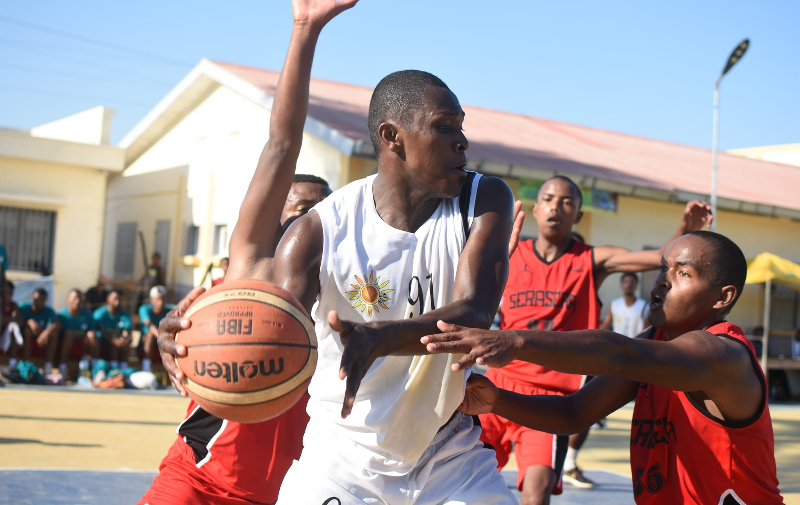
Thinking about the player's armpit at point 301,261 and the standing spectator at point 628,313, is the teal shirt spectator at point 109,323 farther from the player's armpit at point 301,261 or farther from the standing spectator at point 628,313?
the player's armpit at point 301,261

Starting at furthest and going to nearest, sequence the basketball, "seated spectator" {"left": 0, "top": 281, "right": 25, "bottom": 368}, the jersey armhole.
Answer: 1. "seated spectator" {"left": 0, "top": 281, "right": 25, "bottom": 368}
2. the jersey armhole
3. the basketball

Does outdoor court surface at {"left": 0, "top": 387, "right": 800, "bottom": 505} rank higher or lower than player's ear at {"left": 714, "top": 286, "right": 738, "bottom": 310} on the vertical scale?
lower

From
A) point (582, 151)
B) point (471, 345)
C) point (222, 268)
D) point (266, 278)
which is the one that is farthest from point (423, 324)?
point (582, 151)

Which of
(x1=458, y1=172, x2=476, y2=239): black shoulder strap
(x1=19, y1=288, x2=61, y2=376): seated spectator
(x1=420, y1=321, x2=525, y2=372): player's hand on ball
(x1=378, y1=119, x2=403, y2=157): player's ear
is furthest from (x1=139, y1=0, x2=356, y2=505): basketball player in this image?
(x1=19, y1=288, x2=61, y2=376): seated spectator

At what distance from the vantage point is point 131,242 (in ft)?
73.9

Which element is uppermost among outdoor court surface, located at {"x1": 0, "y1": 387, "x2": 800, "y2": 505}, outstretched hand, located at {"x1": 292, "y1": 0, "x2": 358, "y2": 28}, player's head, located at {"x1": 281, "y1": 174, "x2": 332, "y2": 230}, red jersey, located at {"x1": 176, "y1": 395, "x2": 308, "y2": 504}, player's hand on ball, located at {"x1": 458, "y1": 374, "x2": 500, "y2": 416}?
outstretched hand, located at {"x1": 292, "y1": 0, "x2": 358, "y2": 28}

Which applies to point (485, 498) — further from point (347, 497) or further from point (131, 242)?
point (131, 242)

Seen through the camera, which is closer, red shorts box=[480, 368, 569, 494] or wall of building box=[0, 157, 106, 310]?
red shorts box=[480, 368, 569, 494]

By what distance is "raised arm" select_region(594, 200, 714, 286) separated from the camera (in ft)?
15.6

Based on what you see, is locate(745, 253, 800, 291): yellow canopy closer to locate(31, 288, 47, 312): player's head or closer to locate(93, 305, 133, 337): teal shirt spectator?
locate(93, 305, 133, 337): teal shirt spectator

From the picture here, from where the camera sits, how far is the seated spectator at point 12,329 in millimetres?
12305

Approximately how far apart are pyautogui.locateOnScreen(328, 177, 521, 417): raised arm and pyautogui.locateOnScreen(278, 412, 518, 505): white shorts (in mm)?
560

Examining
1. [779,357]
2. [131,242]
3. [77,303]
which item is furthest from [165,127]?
[779,357]

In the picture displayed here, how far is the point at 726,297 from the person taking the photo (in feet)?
10.6
